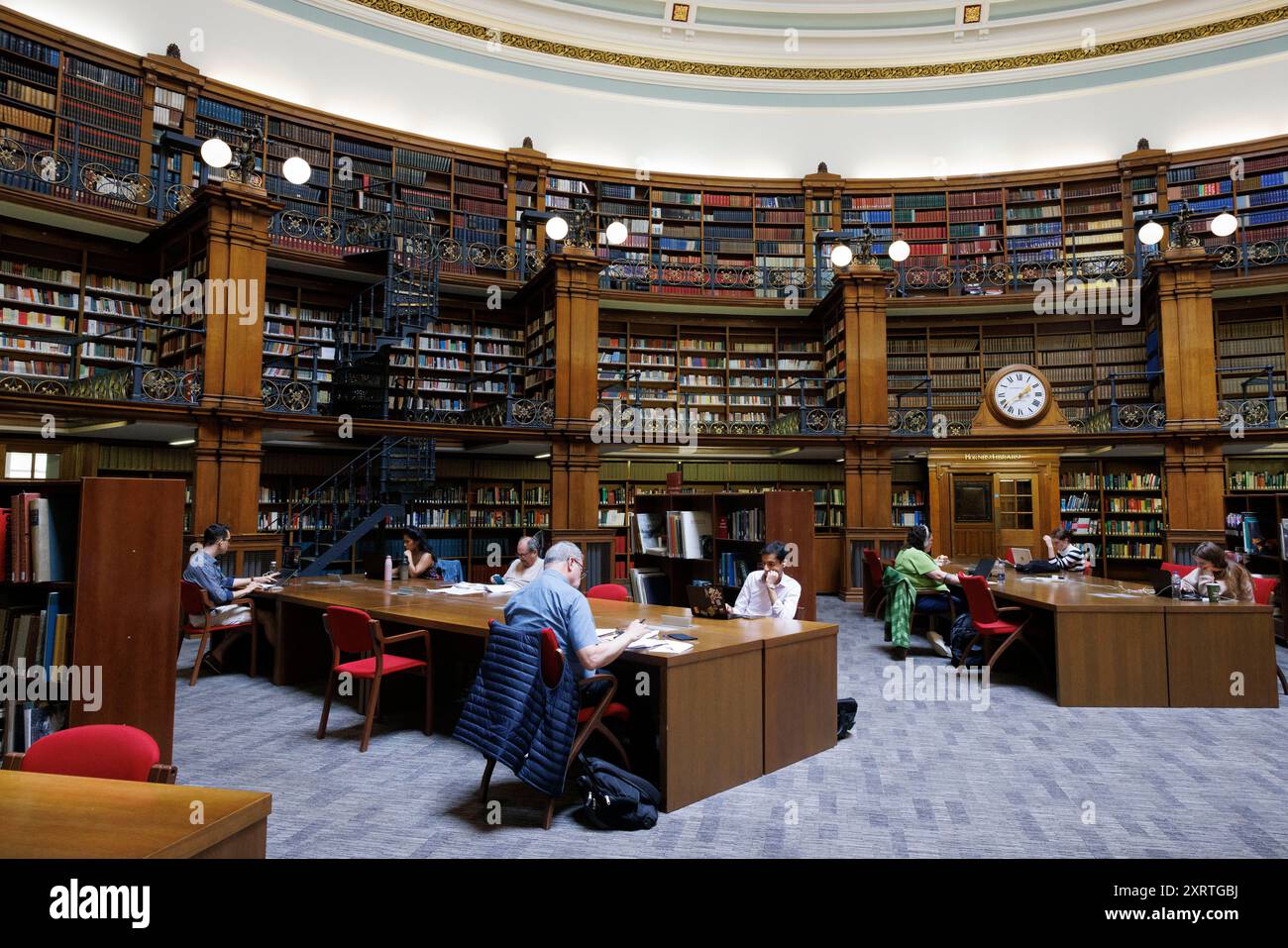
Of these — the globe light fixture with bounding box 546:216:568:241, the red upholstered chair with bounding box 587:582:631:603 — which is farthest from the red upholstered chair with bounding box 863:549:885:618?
the globe light fixture with bounding box 546:216:568:241

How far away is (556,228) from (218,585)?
6916 mm

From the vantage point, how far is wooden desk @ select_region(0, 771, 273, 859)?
1315mm

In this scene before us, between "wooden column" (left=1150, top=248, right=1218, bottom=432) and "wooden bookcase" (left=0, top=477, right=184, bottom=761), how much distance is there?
36.8 feet

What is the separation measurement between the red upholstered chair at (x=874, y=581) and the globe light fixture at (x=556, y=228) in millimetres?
6154

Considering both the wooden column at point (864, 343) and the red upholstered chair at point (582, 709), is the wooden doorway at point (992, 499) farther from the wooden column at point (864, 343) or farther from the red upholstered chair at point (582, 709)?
the red upholstered chair at point (582, 709)

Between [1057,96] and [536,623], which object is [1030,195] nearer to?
[1057,96]

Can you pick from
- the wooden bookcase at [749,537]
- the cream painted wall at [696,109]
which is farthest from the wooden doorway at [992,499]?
the cream painted wall at [696,109]

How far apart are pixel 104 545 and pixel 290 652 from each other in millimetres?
2801

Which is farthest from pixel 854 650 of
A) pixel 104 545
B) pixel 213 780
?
pixel 104 545

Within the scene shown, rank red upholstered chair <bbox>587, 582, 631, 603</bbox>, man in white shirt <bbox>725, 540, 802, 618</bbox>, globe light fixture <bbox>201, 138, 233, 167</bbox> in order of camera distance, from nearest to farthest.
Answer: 1. man in white shirt <bbox>725, 540, 802, 618</bbox>
2. red upholstered chair <bbox>587, 582, 631, 603</bbox>
3. globe light fixture <bbox>201, 138, 233, 167</bbox>

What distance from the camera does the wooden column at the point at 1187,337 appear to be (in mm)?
9742

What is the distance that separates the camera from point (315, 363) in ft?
28.3

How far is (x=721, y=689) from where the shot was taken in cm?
341

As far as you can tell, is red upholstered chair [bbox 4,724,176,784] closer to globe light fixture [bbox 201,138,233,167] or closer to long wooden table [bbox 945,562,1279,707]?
long wooden table [bbox 945,562,1279,707]
